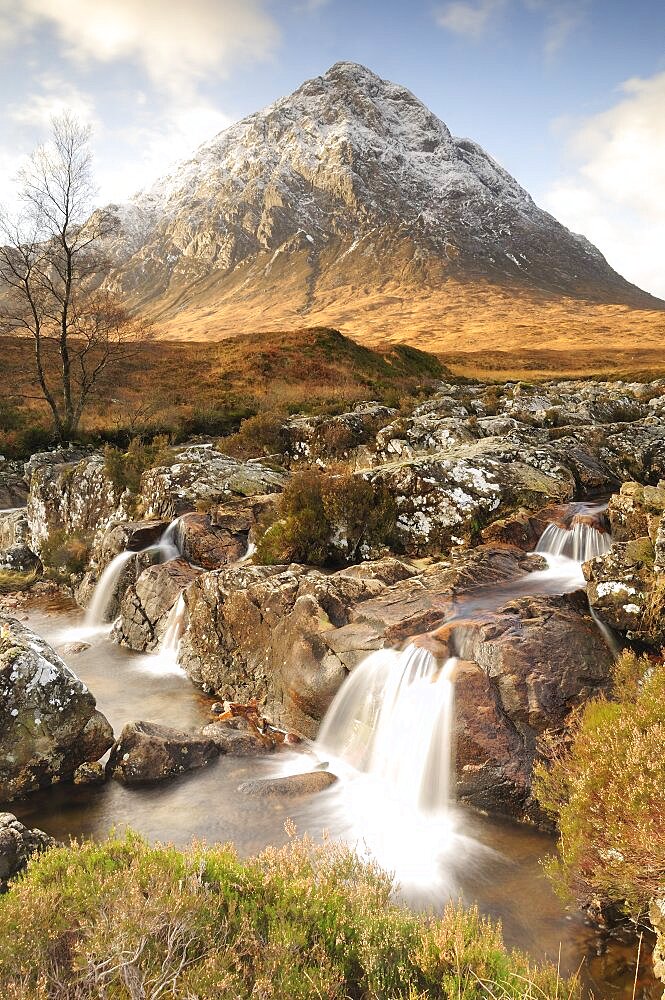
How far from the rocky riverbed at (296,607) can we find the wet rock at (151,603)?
5 cm

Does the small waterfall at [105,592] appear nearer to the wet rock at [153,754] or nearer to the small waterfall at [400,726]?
the wet rock at [153,754]

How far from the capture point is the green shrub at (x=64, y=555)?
16.2m

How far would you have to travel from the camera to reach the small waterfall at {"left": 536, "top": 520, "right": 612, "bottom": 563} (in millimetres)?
11281

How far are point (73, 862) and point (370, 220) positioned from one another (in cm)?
19328

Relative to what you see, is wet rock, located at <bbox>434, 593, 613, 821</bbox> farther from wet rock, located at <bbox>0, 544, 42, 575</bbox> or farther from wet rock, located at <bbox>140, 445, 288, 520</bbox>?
wet rock, located at <bbox>0, 544, 42, 575</bbox>

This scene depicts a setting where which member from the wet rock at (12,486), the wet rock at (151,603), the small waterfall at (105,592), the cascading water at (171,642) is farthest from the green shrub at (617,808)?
the wet rock at (12,486)

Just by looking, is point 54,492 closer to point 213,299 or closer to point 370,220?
point 213,299

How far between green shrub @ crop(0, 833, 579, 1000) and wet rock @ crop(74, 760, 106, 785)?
3503 millimetres

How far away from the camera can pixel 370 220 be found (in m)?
175

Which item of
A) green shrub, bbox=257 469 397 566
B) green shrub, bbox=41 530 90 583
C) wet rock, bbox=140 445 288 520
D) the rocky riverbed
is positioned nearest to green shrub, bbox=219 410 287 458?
the rocky riverbed

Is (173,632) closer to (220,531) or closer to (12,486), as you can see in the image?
(220,531)

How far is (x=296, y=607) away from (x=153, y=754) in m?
3.15

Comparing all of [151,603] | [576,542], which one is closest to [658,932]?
[576,542]

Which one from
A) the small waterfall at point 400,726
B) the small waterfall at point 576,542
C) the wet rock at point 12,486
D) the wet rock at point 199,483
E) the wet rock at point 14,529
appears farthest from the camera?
the wet rock at point 12,486
